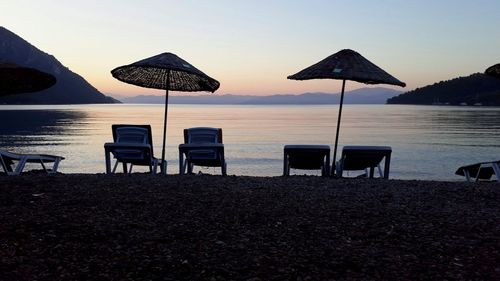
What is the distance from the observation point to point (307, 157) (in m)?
10.3

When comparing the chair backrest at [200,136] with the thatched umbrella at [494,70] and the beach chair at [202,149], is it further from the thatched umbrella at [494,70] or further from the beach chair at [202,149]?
the thatched umbrella at [494,70]

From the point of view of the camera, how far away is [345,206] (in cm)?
678

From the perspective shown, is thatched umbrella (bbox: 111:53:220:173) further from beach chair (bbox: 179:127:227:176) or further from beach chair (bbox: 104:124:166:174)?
beach chair (bbox: 179:127:227:176)

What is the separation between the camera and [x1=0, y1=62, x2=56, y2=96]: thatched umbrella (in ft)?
20.6

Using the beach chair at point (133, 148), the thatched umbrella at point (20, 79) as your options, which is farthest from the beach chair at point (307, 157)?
the thatched umbrella at point (20, 79)

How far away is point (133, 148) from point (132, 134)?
86 cm

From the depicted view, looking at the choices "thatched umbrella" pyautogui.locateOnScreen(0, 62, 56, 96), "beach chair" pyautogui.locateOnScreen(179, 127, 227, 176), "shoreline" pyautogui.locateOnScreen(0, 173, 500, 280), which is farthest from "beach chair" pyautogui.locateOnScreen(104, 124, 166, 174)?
"thatched umbrella" pyautogui.locateOnScreen(0, 62, 56, 96)

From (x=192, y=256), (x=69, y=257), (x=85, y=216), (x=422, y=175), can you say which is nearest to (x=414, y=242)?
(x=192, y=256)

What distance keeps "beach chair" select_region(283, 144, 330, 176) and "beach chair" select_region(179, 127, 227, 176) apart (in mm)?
1458

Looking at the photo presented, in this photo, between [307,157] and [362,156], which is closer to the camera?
[362,156]

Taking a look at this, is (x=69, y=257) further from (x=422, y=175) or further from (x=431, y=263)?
(x=422, y=175)

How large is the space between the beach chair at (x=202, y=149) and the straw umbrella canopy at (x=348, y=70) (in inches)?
91.5

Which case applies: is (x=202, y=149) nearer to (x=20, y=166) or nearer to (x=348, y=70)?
(x=348, y=70)

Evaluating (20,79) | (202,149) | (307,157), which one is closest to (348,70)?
(307,157)
